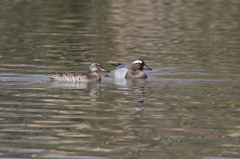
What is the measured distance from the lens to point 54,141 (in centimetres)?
1089

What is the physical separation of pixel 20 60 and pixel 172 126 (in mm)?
10574

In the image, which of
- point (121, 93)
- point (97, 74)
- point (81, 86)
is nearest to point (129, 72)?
point (97, 74)

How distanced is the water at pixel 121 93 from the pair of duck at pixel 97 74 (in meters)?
0.27

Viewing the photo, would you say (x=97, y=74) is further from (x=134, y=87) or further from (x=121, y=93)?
(x=121, y=93)

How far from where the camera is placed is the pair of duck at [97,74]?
18.0m

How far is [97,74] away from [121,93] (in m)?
2.34

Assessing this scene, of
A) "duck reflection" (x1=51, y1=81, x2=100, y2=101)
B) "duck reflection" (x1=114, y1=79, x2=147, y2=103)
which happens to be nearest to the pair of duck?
"duck reflection" (x1=51, y1=81, x2=100, y2=101)

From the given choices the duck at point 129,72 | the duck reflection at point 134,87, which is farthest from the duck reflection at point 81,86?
the duck at point 129,72

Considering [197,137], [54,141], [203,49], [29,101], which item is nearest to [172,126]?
[197,137]

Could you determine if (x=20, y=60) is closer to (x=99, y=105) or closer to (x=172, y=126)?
(x=99, y=105)

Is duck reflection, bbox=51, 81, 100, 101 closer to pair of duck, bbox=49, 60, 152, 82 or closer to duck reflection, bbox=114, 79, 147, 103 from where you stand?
pair of duck, bbox=49, 60, 152, 82

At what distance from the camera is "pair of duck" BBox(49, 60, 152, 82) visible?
59.1 ft

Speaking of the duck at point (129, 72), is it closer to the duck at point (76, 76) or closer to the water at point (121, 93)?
the water at point (121, 93)

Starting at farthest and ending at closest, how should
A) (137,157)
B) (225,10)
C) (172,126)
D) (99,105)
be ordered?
1. (225,10)
2. (99,105)
3. (172,126)
4. (137,157)
